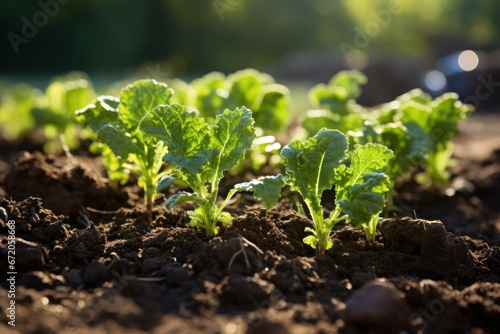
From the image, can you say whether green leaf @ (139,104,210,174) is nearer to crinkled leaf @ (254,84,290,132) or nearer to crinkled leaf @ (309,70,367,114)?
crinkled leaf @ (254,84,290,132)

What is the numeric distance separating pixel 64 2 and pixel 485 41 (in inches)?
824

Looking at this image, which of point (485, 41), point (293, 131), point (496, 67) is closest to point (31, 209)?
point (293, 131)

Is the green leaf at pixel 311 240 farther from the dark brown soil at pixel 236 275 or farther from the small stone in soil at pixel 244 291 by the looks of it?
the small stone in soil at pixel 244 291

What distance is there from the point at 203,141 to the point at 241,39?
87.9ft

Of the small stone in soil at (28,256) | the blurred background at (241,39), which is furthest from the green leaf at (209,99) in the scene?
the blurred background at (241,39)

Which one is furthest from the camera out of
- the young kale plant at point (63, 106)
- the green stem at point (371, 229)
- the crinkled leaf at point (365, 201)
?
the young kale plant at point (63, 106)

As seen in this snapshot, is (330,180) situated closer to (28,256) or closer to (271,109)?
(28,256)

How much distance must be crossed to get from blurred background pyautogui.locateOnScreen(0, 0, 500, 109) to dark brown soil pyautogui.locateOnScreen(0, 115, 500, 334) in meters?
13.5

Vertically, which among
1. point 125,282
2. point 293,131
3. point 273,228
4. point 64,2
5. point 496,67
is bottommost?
point 125,282

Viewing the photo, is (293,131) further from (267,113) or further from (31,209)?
(31,209)

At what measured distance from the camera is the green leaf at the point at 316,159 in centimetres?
297

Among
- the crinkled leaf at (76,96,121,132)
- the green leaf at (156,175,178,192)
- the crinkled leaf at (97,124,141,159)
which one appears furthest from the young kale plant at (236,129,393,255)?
the crinkled leaf at (76,96,121,132)

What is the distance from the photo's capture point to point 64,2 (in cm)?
2333

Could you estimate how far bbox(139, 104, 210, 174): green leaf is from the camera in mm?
3041
